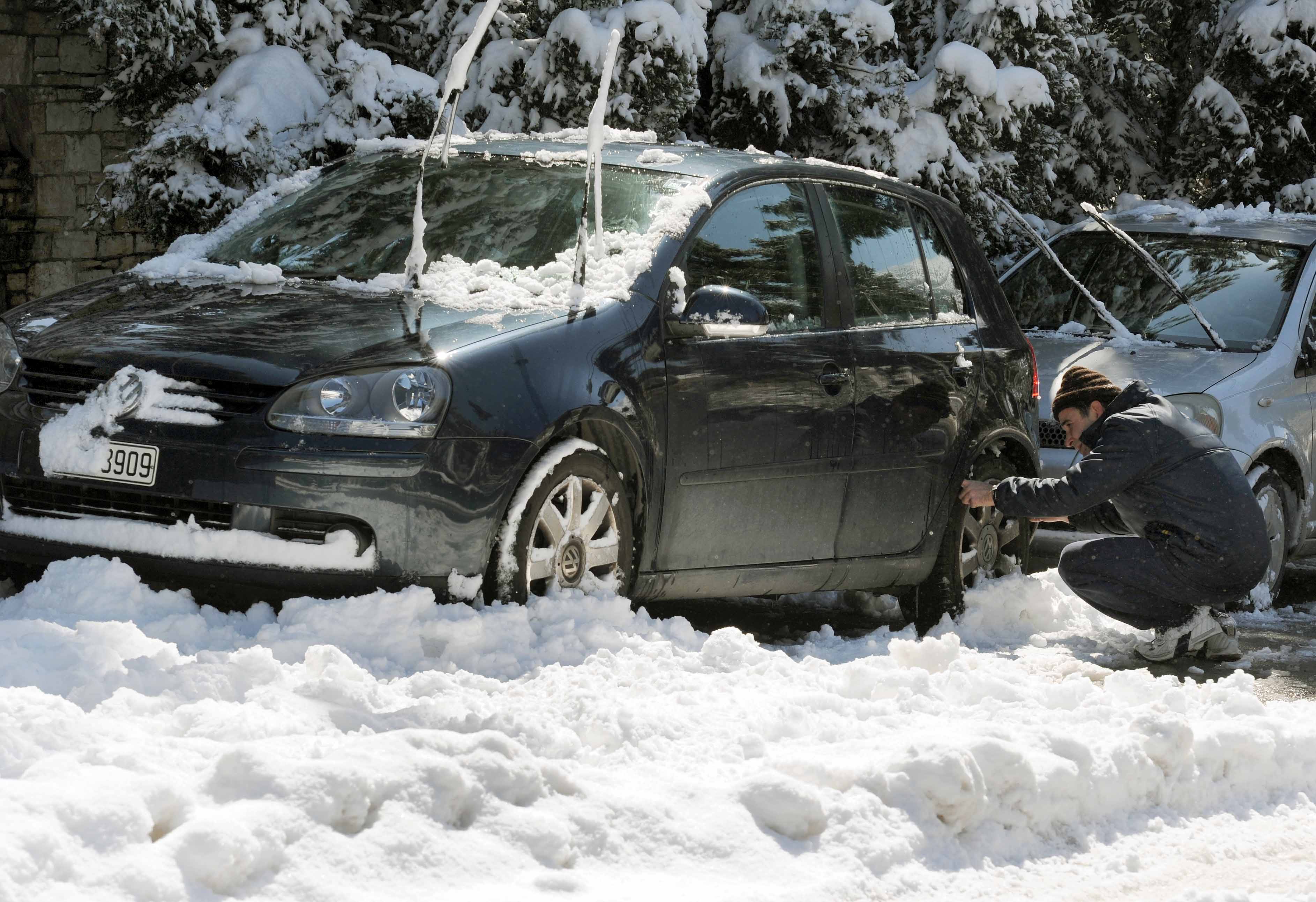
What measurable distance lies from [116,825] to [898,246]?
14.5 ft

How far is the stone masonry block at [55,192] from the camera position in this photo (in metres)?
13.2

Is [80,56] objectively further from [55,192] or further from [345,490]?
[345,490]

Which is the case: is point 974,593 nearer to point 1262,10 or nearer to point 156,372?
point 156,372

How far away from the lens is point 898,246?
6.89 m

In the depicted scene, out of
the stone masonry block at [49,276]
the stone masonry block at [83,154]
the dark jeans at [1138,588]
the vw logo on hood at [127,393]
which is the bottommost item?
the dark jeans at [1138,588]

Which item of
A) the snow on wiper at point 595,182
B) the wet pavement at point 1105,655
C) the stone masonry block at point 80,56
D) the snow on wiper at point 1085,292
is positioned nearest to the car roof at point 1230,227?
the snow on wiper at point 1085,292

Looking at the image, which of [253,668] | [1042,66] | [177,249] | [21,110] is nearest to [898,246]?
[177,249]

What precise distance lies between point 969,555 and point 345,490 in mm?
3078

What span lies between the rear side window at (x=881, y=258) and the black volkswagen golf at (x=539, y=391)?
14 millimetres

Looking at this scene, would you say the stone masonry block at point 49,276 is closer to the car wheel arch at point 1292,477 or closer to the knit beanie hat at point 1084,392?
the knit beanie hat at point 1084,392

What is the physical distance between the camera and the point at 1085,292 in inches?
371

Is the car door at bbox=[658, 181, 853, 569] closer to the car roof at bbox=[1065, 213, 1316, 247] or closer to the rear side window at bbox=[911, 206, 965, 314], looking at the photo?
the rear side window at bbox=[911, 206, 965, 314]

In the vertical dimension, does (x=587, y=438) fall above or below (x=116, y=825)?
above

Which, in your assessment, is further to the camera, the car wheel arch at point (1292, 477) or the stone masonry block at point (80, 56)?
the stone masonry block at point (80, 56)
